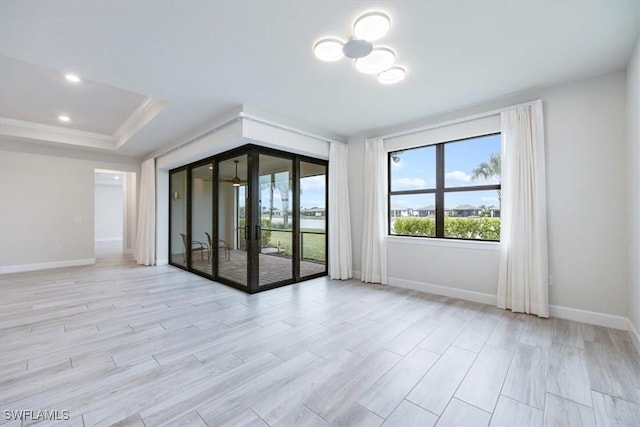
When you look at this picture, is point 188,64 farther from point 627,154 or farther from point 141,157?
point 141,157

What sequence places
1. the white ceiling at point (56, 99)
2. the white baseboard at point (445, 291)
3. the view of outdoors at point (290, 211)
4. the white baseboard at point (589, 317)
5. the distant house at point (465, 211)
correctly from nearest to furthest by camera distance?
the white baseboard at point (589, 317) < the white ceiling at point (56, 99) < the white baseboard at point (445, 291) < the distant house at point (465, 211) < the view of outdoors at point (290, 211)

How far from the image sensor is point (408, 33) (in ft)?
7.68

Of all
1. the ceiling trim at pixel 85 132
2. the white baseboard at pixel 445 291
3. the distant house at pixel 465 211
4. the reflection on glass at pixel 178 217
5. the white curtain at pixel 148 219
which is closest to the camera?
the white baseboard at pixel 445 291

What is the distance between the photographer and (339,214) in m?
5.21

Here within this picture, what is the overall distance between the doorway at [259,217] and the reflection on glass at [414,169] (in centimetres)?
140

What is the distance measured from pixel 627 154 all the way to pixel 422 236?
2.51m

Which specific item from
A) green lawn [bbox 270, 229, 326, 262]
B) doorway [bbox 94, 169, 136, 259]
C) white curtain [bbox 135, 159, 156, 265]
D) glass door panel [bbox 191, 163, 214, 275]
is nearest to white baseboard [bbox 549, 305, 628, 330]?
green lawn [bbox 270, 229, 326, 262]

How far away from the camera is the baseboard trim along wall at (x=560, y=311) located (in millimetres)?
2912

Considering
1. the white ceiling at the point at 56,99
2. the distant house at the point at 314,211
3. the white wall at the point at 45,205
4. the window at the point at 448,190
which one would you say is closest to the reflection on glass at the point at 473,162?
the window at the point at 448,190

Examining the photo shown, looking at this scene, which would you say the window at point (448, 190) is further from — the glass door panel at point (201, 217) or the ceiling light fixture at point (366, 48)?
the glass door panel at point (201, 217)

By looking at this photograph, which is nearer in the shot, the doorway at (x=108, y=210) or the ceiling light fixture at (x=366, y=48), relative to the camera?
Answer: the ceiling light fixture at (x=366, y=48)

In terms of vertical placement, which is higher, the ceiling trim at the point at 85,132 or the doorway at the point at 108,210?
the ceiling trim at the point at 85,132

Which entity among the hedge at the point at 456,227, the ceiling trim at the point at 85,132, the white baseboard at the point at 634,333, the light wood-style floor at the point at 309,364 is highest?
the ceiling trim at the point at 85,132

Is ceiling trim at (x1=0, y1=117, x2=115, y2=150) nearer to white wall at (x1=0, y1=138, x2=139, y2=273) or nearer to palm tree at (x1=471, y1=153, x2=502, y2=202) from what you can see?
white wall at (x1=0, y1=138, x2=139, y2=273)
